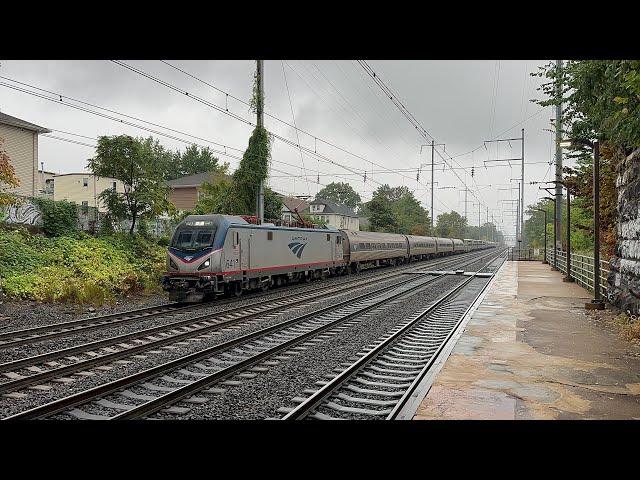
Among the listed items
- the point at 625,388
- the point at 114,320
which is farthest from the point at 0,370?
the point at 625,388

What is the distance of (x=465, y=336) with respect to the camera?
1065 cm

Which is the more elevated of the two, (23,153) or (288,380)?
(23,153)

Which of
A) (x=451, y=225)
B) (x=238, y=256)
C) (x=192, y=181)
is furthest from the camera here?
(x=451, y=225)

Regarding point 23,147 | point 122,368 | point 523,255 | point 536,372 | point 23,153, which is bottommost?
point 122,368

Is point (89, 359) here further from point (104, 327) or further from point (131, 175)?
point (131, 175)

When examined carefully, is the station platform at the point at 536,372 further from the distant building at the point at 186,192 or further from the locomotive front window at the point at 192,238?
the distant building at the point at 186,192

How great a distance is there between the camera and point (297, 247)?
23.4 meters

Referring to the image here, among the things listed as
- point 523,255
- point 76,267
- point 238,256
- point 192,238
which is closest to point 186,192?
point 523,255

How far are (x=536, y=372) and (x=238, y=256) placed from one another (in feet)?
40.0

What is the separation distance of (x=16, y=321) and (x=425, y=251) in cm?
4106

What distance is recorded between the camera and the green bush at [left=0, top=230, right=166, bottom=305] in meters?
16.7

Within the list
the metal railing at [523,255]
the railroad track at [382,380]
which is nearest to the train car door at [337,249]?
the railroad track at [382,380]
